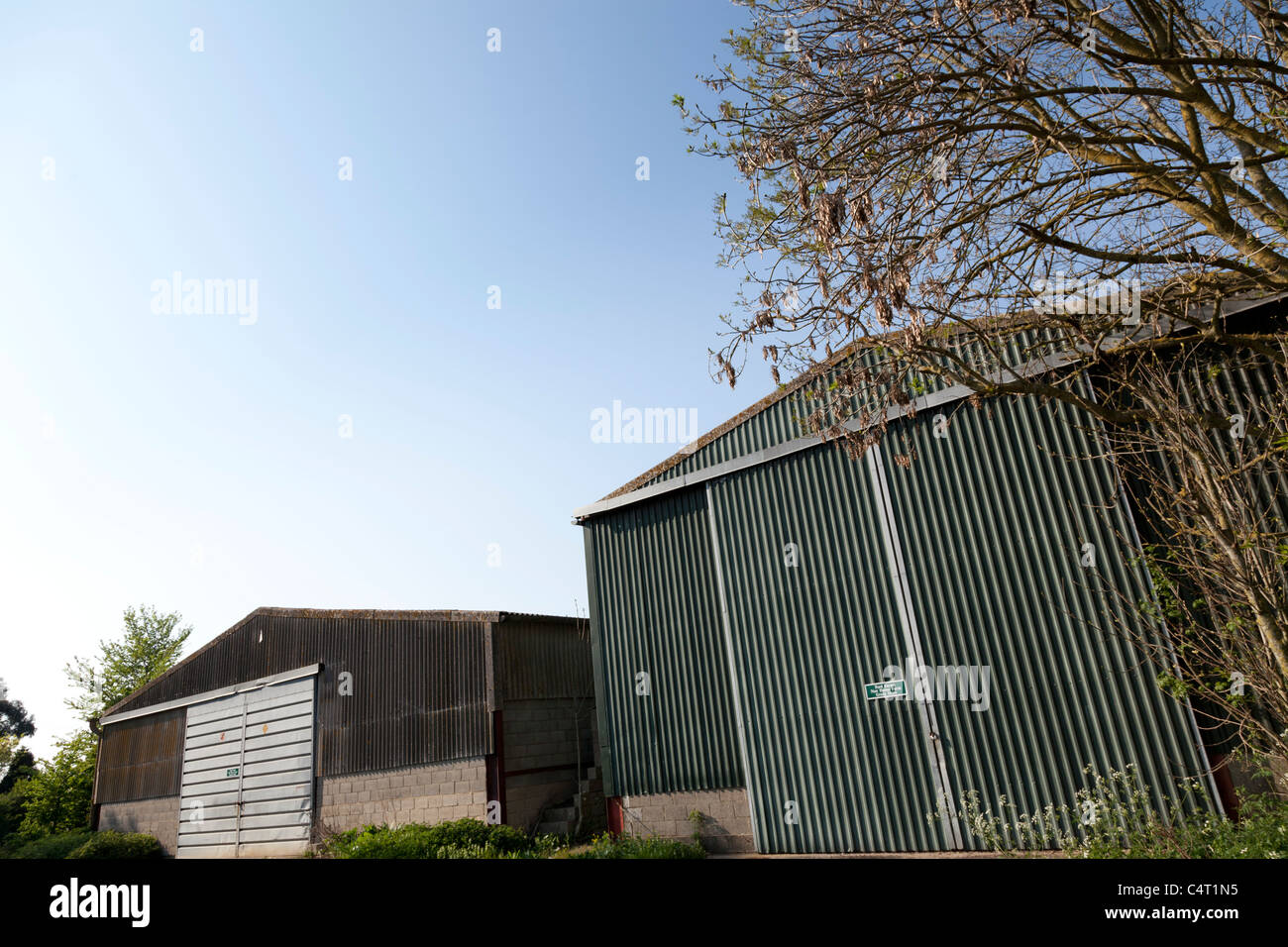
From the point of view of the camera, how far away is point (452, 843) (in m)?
13.3

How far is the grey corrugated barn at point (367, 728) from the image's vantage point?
1611 centimetres

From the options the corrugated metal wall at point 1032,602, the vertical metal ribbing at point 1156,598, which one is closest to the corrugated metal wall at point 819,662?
the corrugated metal wall at point 1032,602

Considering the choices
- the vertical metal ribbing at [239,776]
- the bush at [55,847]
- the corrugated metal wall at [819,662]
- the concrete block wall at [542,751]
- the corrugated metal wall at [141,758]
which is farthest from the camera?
the corrugated metal wall at [141,758]

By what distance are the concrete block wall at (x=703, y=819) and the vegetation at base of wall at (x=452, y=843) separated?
170 cm

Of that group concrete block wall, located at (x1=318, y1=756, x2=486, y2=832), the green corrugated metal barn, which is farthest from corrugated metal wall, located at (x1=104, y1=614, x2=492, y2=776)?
the green corrugated metal barn

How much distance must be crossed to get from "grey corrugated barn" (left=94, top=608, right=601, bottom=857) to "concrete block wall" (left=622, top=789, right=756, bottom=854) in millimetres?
3298

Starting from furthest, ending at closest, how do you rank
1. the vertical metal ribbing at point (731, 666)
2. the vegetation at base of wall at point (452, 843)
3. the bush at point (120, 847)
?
1. the bush at point (120, 847)
2. the vegetation at base of wall at point (452, 843)
3. the vertical metal ribbing at point (731, 666)

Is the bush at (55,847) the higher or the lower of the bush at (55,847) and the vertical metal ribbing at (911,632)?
the lower

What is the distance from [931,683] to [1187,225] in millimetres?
6202

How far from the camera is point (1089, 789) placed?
29.5 ft

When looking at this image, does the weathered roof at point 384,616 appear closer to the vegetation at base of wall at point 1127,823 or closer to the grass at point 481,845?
the grass at point 481,845

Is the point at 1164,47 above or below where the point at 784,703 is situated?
above
